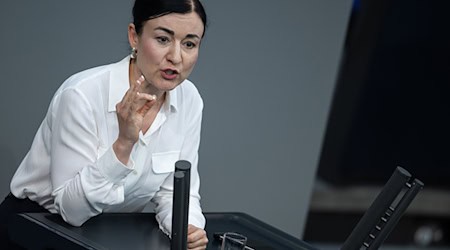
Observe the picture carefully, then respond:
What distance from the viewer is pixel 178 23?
2.54 meters

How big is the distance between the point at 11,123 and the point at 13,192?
48cm

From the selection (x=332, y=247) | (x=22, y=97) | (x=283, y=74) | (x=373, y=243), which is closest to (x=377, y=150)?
(x=332, y=247)

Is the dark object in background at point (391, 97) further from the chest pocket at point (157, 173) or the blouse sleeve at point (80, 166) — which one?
the blouse sleeve at point (80, 166)

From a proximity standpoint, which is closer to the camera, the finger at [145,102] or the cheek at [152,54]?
the finger at [145,102]

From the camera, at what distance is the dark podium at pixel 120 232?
92.8 inches

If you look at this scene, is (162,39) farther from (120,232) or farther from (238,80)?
(238,80)

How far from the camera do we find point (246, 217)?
2809 millimetres

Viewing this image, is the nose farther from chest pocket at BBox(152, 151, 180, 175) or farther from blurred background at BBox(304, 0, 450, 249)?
blurred background at BBox(304, 0, 450, 249)

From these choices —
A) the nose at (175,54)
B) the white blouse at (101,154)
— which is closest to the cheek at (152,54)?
the nose at (175,54)

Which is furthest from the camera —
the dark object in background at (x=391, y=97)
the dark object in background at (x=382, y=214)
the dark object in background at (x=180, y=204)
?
the dark object in background at (x=391, y=97)

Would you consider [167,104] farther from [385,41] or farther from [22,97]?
[385,41]

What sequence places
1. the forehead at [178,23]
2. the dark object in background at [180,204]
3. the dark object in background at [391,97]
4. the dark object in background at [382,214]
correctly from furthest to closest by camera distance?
the dark object in background at [391,97]
the forehead at [178,23]
the dark object in background at [382,214]
the dark object in background at [180,204]

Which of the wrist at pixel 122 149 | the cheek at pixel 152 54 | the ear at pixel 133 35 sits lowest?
the wrist at pixel 122 149

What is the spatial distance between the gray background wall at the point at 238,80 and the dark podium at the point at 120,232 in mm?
734
